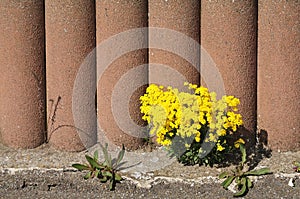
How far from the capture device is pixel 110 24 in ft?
13.9

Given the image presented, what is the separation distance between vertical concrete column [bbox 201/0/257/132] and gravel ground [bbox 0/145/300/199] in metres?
0.53

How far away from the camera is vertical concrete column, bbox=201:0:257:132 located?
13.8 ft

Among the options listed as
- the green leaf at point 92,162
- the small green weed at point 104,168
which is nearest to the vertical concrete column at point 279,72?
the small green weed at point 104,168

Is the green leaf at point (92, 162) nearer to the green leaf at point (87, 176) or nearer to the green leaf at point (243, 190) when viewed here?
the green leaf at point (87, 176)

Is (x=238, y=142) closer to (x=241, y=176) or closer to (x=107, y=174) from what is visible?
(x=241, y=176)

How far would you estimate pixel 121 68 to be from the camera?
4285 millimetres

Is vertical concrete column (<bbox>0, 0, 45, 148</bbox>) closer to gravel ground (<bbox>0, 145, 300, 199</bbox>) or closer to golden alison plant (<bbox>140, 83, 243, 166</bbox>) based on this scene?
gravel ground (<bbox>0, 145, 300, 199</bbox>)

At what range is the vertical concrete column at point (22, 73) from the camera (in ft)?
14.0

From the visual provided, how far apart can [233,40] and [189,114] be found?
0.57m

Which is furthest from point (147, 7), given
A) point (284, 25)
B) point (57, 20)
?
point (284, 25)

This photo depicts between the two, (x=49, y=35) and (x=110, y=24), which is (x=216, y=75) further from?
(x=49, y=35)

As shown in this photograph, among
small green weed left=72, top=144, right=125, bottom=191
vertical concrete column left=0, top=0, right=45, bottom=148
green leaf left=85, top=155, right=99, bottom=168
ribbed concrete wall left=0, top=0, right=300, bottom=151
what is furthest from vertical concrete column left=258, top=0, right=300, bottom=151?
vertical concrete column left=0, top=0, right=45, bottom=148

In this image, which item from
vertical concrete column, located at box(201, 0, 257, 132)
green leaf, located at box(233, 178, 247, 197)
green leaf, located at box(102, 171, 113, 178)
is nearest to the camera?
green leaf, located at box(233, 178, 247, 197)

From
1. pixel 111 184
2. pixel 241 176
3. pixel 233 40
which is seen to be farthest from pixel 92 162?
pixel 233 40
